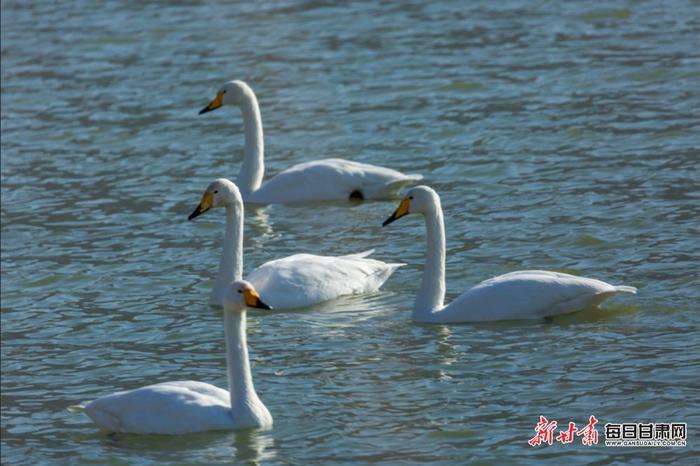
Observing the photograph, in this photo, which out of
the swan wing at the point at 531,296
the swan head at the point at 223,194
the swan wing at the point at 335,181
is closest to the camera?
the swan wing at the point at 531,296

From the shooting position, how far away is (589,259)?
12406 millimetres

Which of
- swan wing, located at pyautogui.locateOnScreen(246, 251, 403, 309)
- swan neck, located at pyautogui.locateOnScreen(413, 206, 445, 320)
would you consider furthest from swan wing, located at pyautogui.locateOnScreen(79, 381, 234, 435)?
swan wing, located at pyautogui.locateOnScreen(246, 251, 403, 309)

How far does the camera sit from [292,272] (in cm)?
1203

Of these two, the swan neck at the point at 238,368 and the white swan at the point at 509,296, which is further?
the white swan at the point at 509,296

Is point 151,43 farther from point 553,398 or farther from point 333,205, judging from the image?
point 553,398

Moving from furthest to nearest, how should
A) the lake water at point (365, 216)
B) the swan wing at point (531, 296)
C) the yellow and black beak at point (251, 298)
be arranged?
the swan wing at point (531, 296)
the lake water at point (365, 216)
the yellow and black beak at point (251, 298)

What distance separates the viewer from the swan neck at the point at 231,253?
40.1 feet

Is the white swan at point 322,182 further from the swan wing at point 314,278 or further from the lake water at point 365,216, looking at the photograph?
the swan wing at point 314,278

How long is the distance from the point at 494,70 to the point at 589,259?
6.96m

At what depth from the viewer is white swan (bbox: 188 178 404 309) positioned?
11961 millimetres

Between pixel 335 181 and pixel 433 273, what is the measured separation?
3.59 meters

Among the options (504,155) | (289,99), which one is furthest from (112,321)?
(289,99)

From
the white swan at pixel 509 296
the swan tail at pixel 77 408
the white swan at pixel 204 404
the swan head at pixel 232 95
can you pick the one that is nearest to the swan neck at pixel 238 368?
the white swan at pixel 204 404

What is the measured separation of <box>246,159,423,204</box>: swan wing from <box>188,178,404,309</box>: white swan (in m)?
2.50
